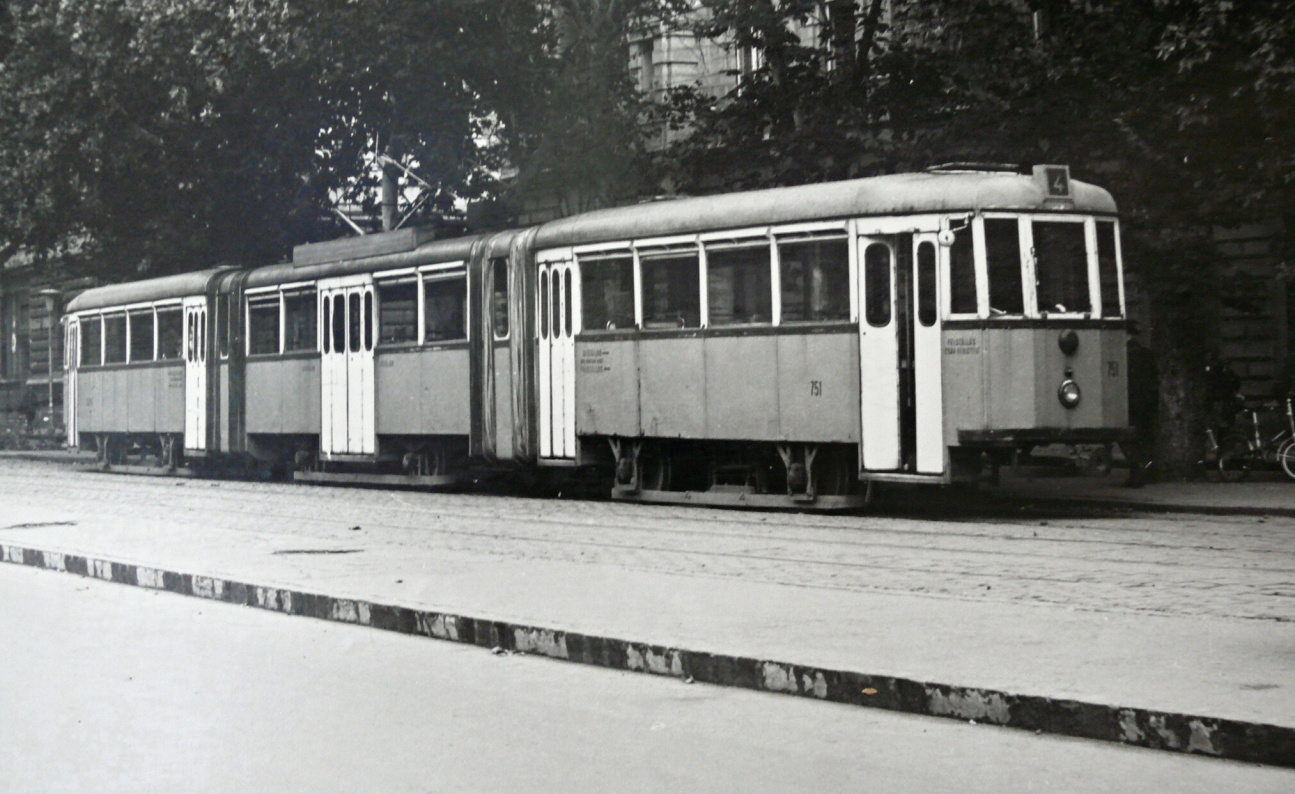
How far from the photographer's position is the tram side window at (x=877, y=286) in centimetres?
1703

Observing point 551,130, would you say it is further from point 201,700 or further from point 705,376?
point 201,700

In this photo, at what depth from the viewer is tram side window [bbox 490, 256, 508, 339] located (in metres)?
21.9

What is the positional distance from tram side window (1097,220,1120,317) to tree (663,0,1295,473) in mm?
2891

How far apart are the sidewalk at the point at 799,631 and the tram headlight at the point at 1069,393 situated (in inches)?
230

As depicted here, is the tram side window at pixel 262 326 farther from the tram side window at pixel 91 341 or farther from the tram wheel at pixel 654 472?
the tram wheel at pixel 654 472

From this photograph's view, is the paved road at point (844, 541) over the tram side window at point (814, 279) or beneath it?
beneath

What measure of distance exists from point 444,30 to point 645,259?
1482 cm

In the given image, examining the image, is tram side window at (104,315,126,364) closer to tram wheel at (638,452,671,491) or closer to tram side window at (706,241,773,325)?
tram wheel at (638,452,671,491)

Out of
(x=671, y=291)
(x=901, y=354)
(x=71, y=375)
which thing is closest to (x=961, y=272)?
(x=901, y=354)

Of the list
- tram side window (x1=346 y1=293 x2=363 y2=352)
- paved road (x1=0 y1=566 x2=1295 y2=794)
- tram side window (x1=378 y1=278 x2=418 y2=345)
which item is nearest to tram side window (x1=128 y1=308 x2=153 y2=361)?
tram side window (x1=346 y1=293 x2=363 y2=352)

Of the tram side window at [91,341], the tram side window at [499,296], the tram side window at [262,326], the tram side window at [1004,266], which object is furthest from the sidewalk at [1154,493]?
the tram side window at [91,341]

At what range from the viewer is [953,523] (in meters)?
16.3

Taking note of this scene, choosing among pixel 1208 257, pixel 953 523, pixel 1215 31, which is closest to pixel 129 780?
pixel 953 523

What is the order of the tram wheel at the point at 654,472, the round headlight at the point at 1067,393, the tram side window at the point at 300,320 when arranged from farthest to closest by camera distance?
the tram side window at the point at 300,320
the tram wheel at the point at 654,472
the round headlight at the point at 1067,393
